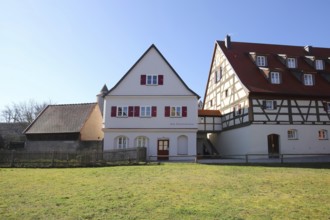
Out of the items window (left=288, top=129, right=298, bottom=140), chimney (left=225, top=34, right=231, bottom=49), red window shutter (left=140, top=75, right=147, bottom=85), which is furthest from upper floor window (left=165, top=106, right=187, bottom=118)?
chimney (left=225, top=34, right=231, bottom=49)

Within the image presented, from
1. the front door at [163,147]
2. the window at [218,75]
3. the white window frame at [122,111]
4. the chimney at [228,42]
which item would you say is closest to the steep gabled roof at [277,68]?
the chimney at [228,42]

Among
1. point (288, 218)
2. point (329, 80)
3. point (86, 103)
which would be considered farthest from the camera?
point (86, 103)

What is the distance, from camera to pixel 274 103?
28.6m

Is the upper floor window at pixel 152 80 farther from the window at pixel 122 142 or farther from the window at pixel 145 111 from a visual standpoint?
the window at pixel 122 142

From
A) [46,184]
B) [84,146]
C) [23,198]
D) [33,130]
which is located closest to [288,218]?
[23,198]

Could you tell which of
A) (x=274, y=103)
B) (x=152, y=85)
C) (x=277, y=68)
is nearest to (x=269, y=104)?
(x=274, y=103)

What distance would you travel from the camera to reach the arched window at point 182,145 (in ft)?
94.0

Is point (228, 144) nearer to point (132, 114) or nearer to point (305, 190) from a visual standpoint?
point (132, 114)

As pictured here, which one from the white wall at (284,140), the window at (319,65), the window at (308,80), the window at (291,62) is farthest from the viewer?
the window at (319,65)

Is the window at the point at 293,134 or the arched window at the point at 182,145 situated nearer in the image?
the window at the point at 293,134

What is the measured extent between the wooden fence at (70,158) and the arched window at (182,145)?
5529 millimetres

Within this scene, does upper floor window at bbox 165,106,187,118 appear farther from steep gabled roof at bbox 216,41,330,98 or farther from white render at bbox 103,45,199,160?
steep gabled roof at bbox 216,41,330,98

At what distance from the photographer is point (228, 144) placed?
32.2 m

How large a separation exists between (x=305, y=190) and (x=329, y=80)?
77.8ft
